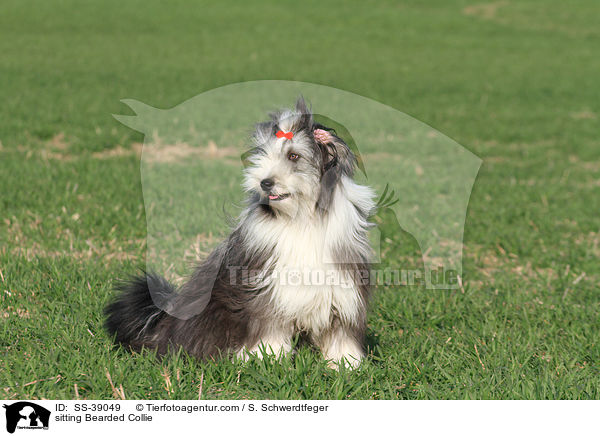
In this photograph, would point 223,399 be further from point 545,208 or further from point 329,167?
point 545,208

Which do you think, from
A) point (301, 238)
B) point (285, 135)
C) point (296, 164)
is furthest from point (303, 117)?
point (301, 238)

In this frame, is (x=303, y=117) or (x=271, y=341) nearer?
(x=303, y=117)

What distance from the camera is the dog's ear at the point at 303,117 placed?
3.38m

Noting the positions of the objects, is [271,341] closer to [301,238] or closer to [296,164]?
[301,238]

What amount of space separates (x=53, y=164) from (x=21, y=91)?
6292 millimetres

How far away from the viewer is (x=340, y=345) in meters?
3.84

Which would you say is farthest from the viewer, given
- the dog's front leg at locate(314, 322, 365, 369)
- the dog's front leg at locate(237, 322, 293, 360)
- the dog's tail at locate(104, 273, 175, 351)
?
the dog's tail at locate(104, 273, 175, 351)

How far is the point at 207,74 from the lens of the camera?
1786 centimetres
